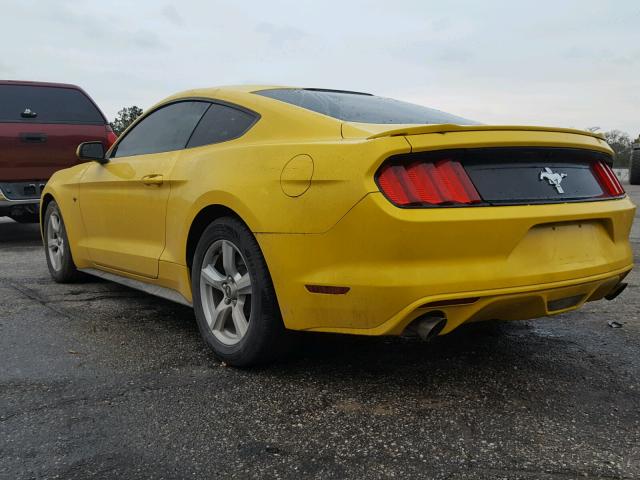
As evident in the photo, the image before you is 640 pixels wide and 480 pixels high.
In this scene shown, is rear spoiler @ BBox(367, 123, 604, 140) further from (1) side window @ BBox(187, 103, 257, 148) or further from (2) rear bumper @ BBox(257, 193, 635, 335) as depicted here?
(1) side window @ BBox(187, 103, 257, 148)

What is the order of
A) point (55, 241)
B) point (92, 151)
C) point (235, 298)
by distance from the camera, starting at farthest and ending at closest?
point (55, 241) → point (92, 151) → point (235, 298)

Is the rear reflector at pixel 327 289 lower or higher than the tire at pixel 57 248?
higher

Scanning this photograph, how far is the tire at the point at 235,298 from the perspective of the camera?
2.68 m

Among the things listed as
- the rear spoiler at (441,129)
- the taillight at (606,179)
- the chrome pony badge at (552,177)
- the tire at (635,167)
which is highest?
the rear spoiler at (441,129)

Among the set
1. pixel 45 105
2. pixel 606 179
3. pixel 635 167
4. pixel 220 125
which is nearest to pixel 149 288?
pixel 220 125

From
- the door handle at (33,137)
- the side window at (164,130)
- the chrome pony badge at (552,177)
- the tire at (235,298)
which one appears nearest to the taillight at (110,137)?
the door handle at (33,137)

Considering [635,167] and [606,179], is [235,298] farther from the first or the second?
[635,167]

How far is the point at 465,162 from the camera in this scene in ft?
7.96

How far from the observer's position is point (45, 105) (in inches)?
298

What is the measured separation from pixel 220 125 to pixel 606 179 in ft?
6.33

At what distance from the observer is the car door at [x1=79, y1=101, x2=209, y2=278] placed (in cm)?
349

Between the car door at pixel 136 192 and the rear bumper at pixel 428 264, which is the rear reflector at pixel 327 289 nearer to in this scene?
the rear bumper at pixel 428 264

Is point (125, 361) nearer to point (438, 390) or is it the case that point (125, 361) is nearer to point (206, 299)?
point (206, 299)

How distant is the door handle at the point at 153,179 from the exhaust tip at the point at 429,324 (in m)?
1.72
